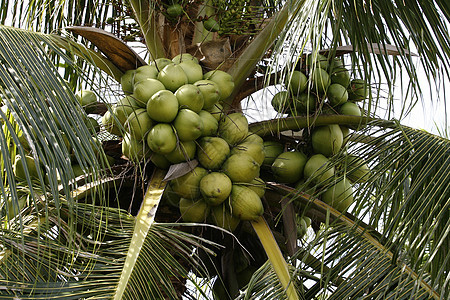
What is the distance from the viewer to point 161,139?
2.37 metres

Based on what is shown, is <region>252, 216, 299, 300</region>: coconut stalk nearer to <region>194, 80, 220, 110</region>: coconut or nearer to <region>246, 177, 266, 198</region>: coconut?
<region>246, 177, 266, 198</region>: coconut

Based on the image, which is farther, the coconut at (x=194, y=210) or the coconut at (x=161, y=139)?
the coconut at (x=194, y=210)

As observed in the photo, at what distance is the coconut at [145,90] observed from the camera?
8.07 feet

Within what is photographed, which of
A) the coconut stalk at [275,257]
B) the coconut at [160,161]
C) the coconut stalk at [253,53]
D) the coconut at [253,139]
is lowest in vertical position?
the coconut stalk at [275,257]

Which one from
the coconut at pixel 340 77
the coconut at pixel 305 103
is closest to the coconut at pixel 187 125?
the coconut at pixel 305 103

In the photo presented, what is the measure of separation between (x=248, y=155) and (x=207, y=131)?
7.6 inches

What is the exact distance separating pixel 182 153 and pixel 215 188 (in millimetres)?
202

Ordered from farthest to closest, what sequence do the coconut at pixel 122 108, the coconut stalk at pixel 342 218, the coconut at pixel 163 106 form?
the coconut at pixel 122 108, the coconut at pixel 163 106, the coconut stalk at pixel 342 218

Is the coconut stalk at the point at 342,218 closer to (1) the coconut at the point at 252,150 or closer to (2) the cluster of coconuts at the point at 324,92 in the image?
(1) the coconut at the point at 252,150

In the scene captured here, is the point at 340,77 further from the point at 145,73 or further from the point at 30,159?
the point at 30,159

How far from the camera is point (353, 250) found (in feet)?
7.43

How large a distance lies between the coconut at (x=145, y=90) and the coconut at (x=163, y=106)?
0.19ft

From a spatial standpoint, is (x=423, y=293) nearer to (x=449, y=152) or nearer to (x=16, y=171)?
(x=449, y=152)

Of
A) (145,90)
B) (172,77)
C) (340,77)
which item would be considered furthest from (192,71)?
(340,77)
